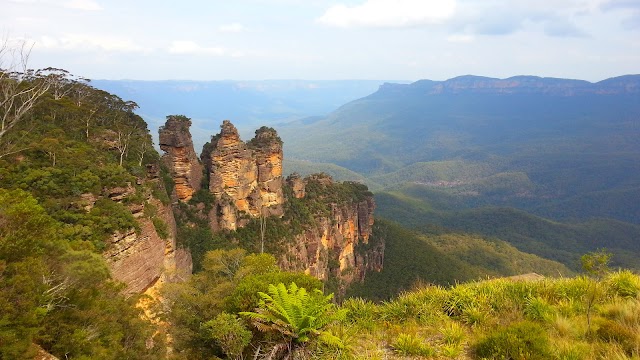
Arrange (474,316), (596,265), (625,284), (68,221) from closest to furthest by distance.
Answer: (474,316)
(625,284)
(596,265)
(68,221)

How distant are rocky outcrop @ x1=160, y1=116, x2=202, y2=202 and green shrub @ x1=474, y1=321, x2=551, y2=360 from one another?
1245 inches

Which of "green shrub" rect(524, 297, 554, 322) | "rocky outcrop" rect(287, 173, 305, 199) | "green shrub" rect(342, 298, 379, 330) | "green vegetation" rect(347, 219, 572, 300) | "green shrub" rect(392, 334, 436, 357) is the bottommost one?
"green vegetation" rect(347, 219, 572, 300)

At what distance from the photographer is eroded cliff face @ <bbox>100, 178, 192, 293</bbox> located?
17.8 m

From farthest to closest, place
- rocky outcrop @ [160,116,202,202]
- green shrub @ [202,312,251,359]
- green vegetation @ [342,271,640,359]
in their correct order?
rocky outcrop @ [160,116,202,202] → green shrub @ [202,312,251,359] → green vegetation @ [342,271,640,359]

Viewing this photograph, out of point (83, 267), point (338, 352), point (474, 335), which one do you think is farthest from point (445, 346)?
point (83, 267)

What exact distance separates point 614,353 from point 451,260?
186ft

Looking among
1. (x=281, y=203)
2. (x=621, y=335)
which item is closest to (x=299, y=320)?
(x=621, y=335)

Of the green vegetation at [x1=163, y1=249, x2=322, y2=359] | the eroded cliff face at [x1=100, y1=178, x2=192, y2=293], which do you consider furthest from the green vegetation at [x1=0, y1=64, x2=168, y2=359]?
the green vegetation at [x1=163, y1=249, x2=322, y2=359]

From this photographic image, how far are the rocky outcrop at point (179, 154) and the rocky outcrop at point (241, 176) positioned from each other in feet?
8.49

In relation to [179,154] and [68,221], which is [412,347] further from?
[179,154]

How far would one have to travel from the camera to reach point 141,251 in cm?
1984

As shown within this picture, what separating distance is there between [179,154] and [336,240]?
25.6 meters

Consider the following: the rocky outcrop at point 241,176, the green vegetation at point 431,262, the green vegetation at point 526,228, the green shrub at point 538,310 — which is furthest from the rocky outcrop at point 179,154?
the green vegetation at point 526,228

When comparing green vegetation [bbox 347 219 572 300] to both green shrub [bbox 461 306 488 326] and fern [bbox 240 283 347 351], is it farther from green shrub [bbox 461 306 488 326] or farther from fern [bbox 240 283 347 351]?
fern [bbox 240 283 347 351]
